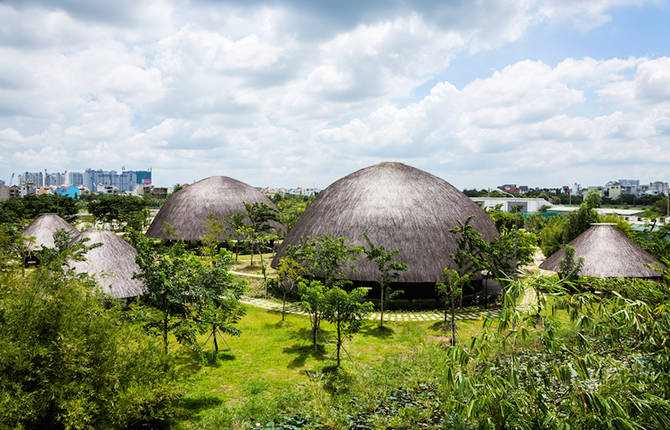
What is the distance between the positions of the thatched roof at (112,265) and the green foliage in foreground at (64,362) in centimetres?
1145

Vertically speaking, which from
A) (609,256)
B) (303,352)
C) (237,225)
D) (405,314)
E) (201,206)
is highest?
(201,206)

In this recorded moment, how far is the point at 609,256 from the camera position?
27.3 m

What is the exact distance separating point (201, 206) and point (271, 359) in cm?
3468

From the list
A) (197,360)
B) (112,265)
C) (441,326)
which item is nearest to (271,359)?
(197,360)

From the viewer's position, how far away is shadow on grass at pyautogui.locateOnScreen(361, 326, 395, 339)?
60.7 feet

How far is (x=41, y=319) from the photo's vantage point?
7941 mm

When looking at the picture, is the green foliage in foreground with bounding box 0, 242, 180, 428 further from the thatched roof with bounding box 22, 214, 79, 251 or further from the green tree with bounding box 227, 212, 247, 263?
the thatched roof with bounding box 22, 214, 79, 251

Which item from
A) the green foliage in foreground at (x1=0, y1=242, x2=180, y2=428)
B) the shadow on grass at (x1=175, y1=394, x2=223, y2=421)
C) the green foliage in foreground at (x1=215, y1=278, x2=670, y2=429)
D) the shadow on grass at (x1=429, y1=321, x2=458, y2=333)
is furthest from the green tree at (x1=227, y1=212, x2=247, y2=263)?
the green foliage in foreground at (x1=215, y1=278, x2=670, y2=429)

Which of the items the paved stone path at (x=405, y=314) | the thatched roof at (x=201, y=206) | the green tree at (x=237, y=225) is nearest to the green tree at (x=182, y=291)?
the paved stone path at (x=405, y=314)

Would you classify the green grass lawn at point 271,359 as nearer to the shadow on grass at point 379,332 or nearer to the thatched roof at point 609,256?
the shadow on grass at point 379,332

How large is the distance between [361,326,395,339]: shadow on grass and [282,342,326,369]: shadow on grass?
2.86m

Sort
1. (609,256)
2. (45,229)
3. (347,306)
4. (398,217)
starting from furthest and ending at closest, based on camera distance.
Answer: (45,229)
(609,256)
(398,217)
(347,306)

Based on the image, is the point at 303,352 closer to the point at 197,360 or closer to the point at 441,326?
the point at 197,360

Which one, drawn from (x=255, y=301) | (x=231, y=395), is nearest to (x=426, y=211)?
(x=255, y=301)
